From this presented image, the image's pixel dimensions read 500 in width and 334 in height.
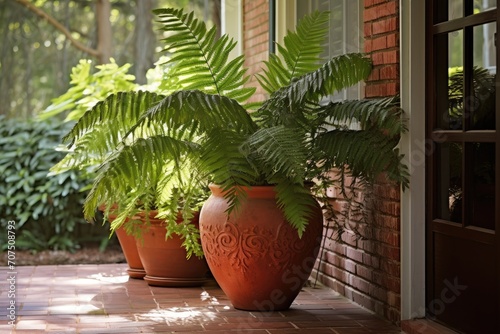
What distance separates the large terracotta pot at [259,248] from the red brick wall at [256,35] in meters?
2.38

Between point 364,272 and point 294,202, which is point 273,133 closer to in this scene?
point 294,202

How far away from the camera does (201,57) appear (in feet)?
16.2

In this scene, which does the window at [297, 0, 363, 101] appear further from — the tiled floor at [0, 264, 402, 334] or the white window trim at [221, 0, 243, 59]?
the white window trim at [221, 0, 243, 59]

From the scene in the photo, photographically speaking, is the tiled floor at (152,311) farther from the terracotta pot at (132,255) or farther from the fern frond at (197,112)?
the fern frond at (197,112)

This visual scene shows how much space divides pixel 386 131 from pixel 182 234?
1532 mm

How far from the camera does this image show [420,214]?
416cm

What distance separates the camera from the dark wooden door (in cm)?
360

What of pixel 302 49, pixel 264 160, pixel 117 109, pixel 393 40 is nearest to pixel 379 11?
pixel 393 40

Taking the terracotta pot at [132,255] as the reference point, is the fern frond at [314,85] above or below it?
above

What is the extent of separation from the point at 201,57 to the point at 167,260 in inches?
52.0

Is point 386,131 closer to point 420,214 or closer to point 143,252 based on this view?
point 420,214

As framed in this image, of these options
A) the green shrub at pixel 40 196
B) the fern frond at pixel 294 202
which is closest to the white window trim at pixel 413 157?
the fern frond at pixel 294 202

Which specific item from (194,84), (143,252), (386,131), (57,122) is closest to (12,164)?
(57,122)

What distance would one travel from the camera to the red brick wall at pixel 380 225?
430 centimetres
